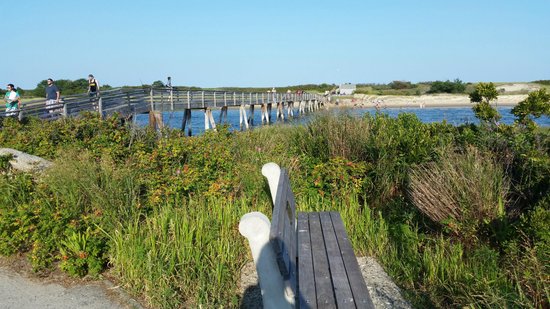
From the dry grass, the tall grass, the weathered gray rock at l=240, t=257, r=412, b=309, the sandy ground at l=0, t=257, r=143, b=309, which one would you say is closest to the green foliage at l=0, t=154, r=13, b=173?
the sandy ground at l=0, t=257, r=143, b=309

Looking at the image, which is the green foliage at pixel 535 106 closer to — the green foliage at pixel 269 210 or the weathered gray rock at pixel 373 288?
the green foliage at pixel 269 210

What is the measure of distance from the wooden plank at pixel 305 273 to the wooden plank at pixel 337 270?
122 mm

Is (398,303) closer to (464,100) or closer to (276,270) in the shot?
(276,270)

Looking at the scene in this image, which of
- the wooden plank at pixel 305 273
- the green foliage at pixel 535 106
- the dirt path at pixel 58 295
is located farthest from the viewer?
the green foliage at pixel 535 106

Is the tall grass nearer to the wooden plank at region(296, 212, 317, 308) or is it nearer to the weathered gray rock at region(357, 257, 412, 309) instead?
the wooden plank at region(296, 212, 317, 308)

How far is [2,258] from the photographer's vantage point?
5176 millimetres

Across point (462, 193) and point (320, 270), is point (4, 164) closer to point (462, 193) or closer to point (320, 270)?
point (320, 270)

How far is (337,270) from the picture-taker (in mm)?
2982

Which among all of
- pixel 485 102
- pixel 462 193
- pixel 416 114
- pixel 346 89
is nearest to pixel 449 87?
pixel 346 89

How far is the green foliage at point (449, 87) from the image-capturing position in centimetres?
7931

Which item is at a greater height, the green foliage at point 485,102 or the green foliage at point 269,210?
the green foliage at point 485,102

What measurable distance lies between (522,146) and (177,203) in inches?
164

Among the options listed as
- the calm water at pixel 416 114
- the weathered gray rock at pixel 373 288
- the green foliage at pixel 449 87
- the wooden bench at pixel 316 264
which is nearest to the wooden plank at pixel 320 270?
the wooden bench at pixel 316 264

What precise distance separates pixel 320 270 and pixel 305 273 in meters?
0.12
